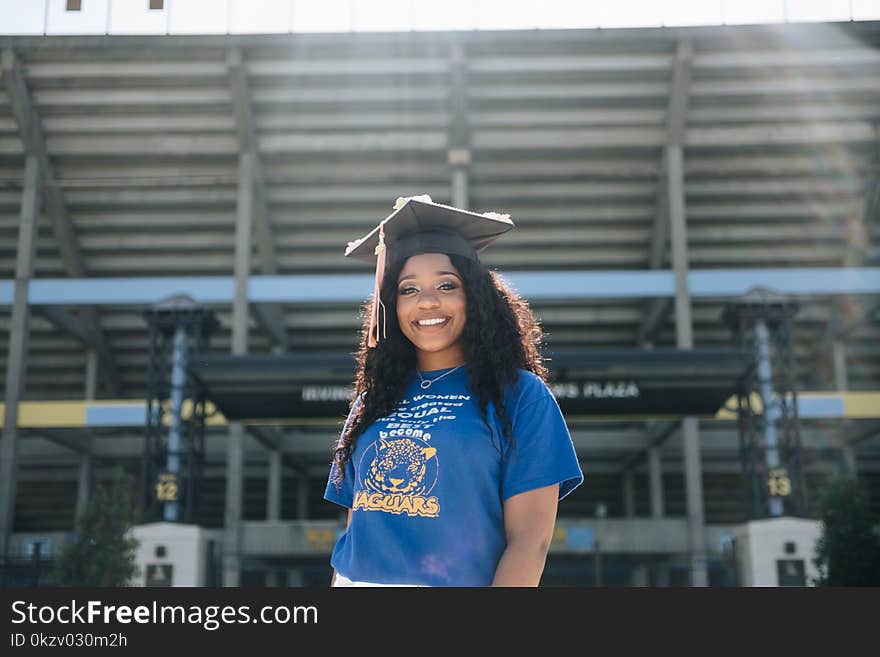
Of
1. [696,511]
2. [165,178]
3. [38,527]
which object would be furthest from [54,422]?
[696,511]

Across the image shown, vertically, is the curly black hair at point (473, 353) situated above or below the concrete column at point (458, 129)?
below

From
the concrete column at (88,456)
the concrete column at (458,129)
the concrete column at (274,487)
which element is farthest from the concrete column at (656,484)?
the concrete column at (88,456)

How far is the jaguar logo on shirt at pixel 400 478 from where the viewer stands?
2.14 m

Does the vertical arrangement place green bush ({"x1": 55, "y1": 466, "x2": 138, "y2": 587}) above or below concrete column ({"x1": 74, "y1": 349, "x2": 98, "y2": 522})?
below

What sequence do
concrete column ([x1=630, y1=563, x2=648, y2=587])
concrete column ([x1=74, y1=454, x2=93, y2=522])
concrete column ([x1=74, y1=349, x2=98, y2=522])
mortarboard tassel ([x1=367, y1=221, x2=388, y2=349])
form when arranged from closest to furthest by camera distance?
mortarboard tassel ([x1=367, y1=221, x2=388, y2=349]) → concrete column ([x1=74, y1=349, x2=98, y2=522]) → concrete column ([x1=630, y1=563, x2=648, y2=587]) → concrete column ([x1=74, y1=454, x2=93, y2=522])

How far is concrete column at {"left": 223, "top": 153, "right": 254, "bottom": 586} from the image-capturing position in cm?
2131

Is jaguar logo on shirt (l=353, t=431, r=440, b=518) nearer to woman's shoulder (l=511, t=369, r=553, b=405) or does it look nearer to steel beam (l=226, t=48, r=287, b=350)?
woman's shoulder (l=511, t=369, r=553, b=405)

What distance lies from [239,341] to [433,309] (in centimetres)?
2018

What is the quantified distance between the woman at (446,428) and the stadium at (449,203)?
1531cm

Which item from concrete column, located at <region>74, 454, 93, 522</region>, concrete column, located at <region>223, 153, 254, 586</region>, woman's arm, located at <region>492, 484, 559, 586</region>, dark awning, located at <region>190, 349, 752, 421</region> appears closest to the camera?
woman's arm, located at <region>492, 484, 559, 586</region>

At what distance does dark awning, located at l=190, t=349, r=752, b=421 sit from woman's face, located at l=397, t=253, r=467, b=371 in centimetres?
1475

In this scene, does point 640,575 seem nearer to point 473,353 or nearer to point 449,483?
point 473,353

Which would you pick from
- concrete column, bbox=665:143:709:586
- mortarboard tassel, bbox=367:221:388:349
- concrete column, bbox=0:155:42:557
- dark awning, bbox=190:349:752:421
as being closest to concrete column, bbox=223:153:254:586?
dark awning, bbox=190:349:752:421

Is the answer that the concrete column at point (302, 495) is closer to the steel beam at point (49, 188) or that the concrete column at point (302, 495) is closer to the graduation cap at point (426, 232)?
the steel beam at point (49, 188)
